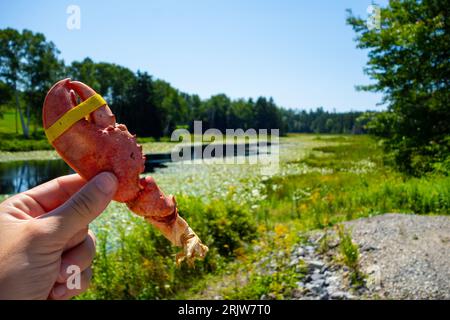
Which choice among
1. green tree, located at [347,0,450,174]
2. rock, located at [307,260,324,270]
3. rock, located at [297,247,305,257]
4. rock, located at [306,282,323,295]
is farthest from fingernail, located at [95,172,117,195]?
green tree, located at [347,0,450,174]

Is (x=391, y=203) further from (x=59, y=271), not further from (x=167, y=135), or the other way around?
(x=167, y=135)

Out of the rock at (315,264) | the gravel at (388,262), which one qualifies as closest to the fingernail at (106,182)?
the gravel at (388,262)

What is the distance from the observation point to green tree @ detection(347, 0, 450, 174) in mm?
10938

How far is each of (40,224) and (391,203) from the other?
322 inches

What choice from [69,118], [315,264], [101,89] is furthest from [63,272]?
[101,89]

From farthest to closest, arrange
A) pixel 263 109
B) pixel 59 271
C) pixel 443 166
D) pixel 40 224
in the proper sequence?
1. pixel 263 109
2. pixel 443 166
3. pixel 59 271
4. pixel 40 224

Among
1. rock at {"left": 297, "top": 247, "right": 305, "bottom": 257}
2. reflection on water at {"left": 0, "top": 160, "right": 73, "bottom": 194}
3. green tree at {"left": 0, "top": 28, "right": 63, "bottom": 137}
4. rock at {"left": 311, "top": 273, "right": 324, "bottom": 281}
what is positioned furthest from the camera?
green tree at {"left": 0, "top": 28, "right": 63, "bottom": 137}

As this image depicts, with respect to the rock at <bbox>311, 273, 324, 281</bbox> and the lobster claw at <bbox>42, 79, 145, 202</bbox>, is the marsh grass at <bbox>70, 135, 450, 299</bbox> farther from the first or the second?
the lobster claw at <bbox>42, 79, 145, 202</bbox>

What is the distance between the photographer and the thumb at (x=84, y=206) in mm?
1554

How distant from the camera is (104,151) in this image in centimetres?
175

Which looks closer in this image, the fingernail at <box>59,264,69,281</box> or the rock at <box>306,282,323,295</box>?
the fingernail at <box>59,264,69,281</box>

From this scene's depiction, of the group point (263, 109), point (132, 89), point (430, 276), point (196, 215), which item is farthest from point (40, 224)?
point (263, 109)

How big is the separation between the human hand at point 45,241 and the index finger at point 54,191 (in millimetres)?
19

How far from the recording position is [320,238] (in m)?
6.10
